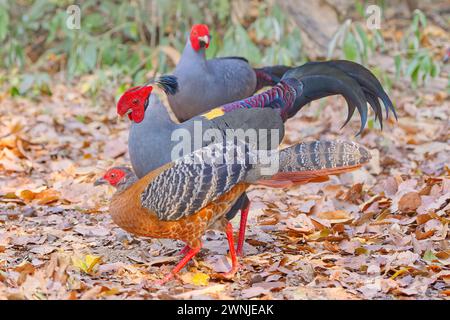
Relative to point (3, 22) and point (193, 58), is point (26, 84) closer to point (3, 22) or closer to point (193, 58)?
point (3, 22)

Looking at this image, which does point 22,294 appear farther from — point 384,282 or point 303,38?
point 303,38

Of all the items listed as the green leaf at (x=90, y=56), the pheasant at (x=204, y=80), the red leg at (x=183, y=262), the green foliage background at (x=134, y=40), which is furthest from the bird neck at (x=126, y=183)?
the green leaf at (x=90, y=56)

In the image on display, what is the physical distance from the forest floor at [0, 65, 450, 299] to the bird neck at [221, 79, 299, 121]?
0.72m

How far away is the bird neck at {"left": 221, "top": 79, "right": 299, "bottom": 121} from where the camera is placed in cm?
466

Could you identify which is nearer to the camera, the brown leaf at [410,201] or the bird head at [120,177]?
the bird head at [120,177]

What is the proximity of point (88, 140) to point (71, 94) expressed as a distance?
5.67ft

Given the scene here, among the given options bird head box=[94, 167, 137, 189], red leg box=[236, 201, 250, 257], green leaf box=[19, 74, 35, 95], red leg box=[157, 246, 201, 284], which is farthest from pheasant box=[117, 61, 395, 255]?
green leaf box=[19, 74, 35, 95]

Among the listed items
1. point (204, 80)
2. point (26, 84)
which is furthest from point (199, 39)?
point (26, 84)

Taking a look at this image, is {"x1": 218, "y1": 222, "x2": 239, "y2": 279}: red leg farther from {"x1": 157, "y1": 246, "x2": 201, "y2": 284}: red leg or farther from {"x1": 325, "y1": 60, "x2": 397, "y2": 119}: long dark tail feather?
{"x1": 325, "y1": 60, "x2": 397, "y2": 119}: long dark tail feather

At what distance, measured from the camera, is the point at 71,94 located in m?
8.61

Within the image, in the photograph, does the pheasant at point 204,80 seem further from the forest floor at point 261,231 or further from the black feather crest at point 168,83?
the forest floor at point 261,231

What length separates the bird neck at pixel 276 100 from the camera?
4.66m

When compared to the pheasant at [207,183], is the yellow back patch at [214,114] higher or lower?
higher

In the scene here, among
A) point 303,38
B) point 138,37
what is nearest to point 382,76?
point 303,38
